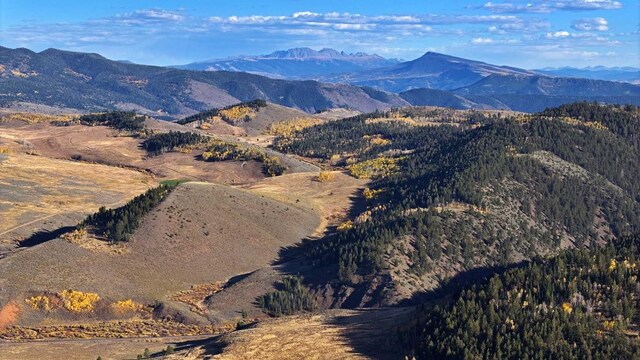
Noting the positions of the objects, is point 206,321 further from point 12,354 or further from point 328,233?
point 328,233

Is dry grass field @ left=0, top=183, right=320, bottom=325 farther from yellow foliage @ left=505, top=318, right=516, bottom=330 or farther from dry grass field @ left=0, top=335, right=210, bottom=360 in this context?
yellow foliage @ left=505, top=318, right=516, bottom=330

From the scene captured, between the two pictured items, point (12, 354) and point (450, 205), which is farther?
point (450, 205)

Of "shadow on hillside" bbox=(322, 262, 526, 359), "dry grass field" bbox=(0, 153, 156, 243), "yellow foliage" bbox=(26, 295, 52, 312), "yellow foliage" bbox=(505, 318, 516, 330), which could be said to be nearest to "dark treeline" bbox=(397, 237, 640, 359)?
"yellow foliage" bbox=(505, 318, 516, 330)

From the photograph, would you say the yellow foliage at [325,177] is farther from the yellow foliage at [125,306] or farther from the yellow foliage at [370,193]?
the yellow foliage at [125,306]

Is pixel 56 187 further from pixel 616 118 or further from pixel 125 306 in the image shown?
pixel 616 118

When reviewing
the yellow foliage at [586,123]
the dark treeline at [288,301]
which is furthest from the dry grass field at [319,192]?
the yellow foliage at [586,123]

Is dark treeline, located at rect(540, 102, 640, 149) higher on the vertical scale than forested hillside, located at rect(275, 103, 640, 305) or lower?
higher

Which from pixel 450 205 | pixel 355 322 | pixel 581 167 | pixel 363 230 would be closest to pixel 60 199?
pixel 363 230
